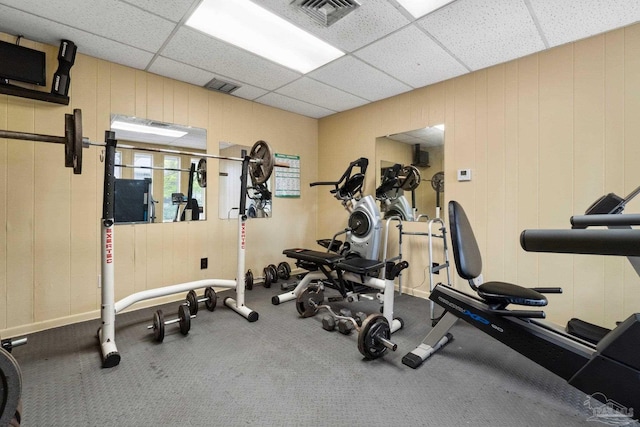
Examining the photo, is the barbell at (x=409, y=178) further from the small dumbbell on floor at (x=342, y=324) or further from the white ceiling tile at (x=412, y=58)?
the small dumbbell on floor at (x=342, y=324)

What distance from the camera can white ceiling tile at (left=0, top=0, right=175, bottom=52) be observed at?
6.42 feet

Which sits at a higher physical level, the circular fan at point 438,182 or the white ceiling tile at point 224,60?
the white ceiling tile at point 224,60

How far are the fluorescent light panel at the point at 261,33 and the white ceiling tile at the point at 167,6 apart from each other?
0.08m

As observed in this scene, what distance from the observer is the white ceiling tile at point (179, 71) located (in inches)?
110

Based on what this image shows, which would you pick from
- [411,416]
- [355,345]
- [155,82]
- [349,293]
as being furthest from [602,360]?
[155,82]

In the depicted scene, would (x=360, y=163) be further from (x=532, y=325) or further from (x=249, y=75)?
(x=532, y=325)

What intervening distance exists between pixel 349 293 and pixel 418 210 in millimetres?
1337

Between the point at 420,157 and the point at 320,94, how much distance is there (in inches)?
57.0

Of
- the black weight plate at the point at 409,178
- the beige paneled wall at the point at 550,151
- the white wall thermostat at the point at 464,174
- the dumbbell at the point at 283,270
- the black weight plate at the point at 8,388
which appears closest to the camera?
the black weight plate at the point at 8,388

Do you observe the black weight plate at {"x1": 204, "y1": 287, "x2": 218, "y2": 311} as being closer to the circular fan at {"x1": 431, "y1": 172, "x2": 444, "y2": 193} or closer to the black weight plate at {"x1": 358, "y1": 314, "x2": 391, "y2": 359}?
the black weight plate at {"x1": 358, "y1": 314, "x2": 391, "y2": 359}

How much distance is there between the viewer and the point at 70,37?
7.65 ft

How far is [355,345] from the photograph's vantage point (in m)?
2.25

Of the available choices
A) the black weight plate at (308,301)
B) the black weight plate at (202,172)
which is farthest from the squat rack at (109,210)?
the black weight plate at (202,172)

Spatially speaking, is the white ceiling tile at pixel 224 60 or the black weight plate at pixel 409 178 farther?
the black weight plate at pixel 409 178
